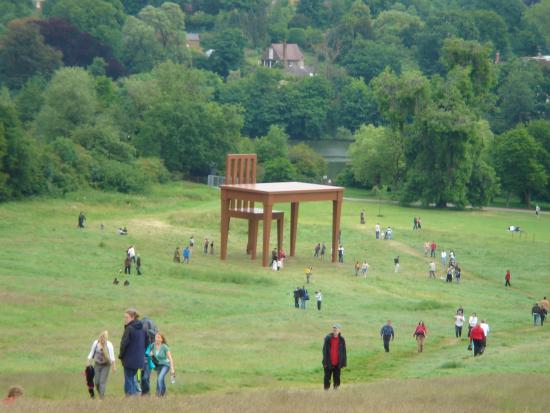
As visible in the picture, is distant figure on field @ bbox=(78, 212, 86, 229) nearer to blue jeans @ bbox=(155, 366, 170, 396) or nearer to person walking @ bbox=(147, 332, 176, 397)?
blue jeans @ bbox=(155, 366, 170, 396)

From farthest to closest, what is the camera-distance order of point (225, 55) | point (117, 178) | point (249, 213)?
point (225, 55) → point (117, 178) → point (249, 213)

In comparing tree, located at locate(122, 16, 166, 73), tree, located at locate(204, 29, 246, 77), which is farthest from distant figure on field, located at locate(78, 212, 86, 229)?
tree, located at locate(204, 29, 246, 77)

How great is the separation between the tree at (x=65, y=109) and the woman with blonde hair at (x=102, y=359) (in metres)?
74.9

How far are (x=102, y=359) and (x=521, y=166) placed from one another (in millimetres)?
83221

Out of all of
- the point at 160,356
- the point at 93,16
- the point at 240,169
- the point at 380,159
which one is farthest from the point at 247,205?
the point at 93,16

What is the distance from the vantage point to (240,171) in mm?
70500

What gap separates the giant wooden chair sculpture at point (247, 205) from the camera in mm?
68438

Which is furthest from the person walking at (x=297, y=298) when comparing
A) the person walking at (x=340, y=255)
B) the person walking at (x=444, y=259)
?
the person walking at (x=444, y=259)

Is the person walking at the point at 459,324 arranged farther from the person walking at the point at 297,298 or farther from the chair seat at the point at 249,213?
the chair seat at the point at 249,213

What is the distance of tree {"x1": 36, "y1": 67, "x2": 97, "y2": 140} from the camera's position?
10356 centimetres

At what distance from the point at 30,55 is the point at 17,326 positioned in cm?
10953

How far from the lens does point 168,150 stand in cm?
10738

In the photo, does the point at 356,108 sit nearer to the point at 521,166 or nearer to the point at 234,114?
the point at 234,114

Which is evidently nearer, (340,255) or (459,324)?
(459,324)
